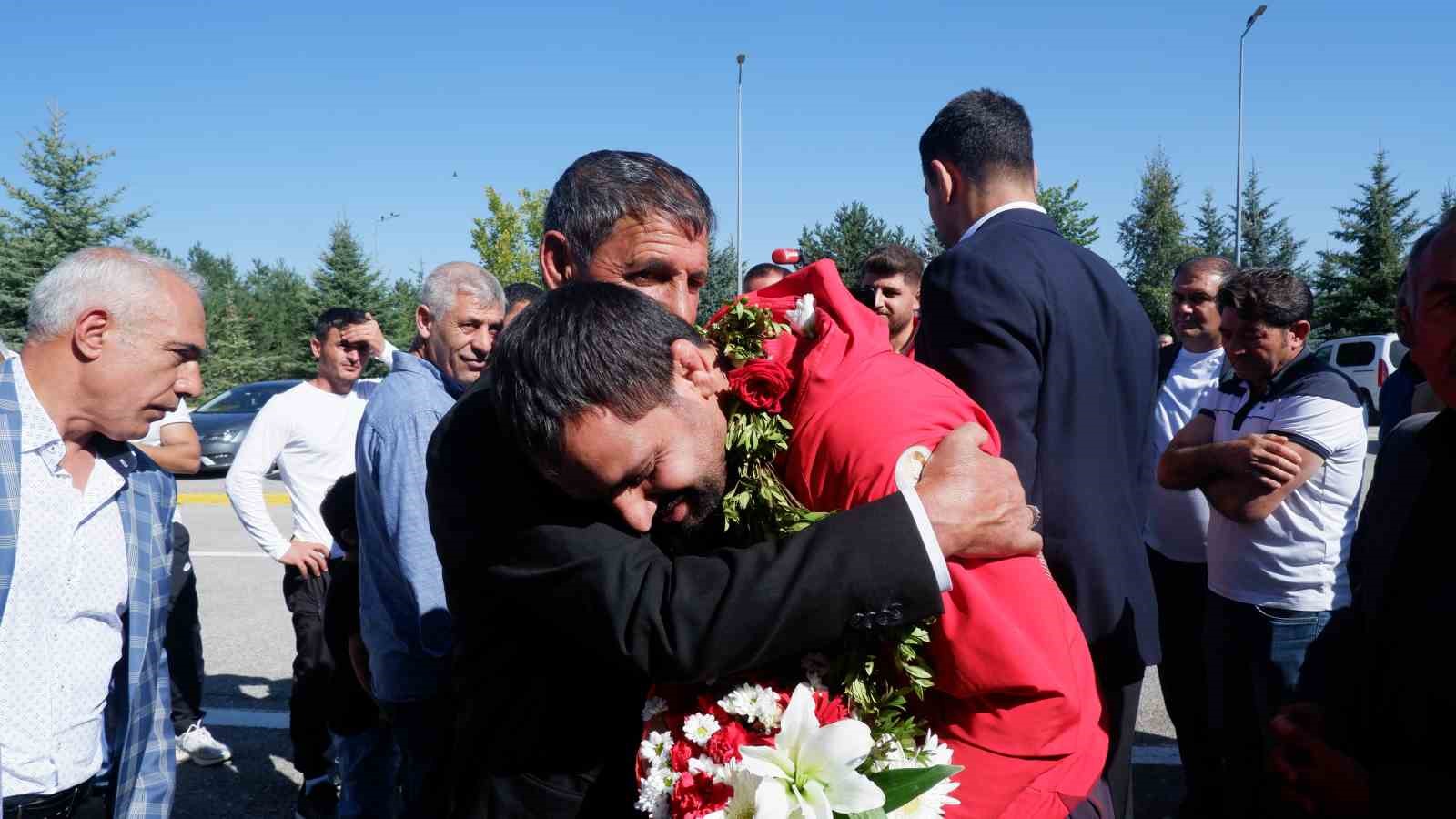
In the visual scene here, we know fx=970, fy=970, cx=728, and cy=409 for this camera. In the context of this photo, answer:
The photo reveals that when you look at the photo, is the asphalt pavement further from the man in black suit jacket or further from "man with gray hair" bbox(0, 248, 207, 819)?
the man in black suit jacket

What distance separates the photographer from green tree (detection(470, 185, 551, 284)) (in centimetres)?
3559

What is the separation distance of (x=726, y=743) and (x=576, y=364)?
2.15ft

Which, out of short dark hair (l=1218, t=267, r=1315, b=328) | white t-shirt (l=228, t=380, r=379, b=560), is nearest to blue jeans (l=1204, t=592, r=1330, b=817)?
short dark hair (l=1218, t=267, r=1315, b=328)

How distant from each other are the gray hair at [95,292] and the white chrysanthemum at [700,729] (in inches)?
77.4

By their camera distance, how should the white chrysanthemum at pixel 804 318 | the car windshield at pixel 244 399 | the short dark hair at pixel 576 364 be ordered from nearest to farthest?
the short dark hair at pixel 576 364 < the white chrysanthemum at pixel 804 318 < the car windshield at pixel 244 399

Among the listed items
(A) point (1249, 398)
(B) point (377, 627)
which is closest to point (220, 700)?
(B) point (377, 627)

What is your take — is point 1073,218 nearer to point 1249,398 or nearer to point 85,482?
point 1249,398

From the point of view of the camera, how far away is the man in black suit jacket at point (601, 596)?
4.99 ft

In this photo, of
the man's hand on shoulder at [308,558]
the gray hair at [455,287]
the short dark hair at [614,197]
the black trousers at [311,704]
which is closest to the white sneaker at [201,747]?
the black trousers at [311,704]

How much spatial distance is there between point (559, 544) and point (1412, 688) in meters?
1.51

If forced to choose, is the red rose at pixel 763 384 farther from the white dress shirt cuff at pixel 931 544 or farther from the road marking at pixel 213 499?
the road marking at pixel 213 499

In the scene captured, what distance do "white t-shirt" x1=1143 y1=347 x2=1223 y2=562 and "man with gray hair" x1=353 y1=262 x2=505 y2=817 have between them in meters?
2.97

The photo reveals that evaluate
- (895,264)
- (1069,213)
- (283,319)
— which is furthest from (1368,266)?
(283,319)

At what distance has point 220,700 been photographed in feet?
20.9
